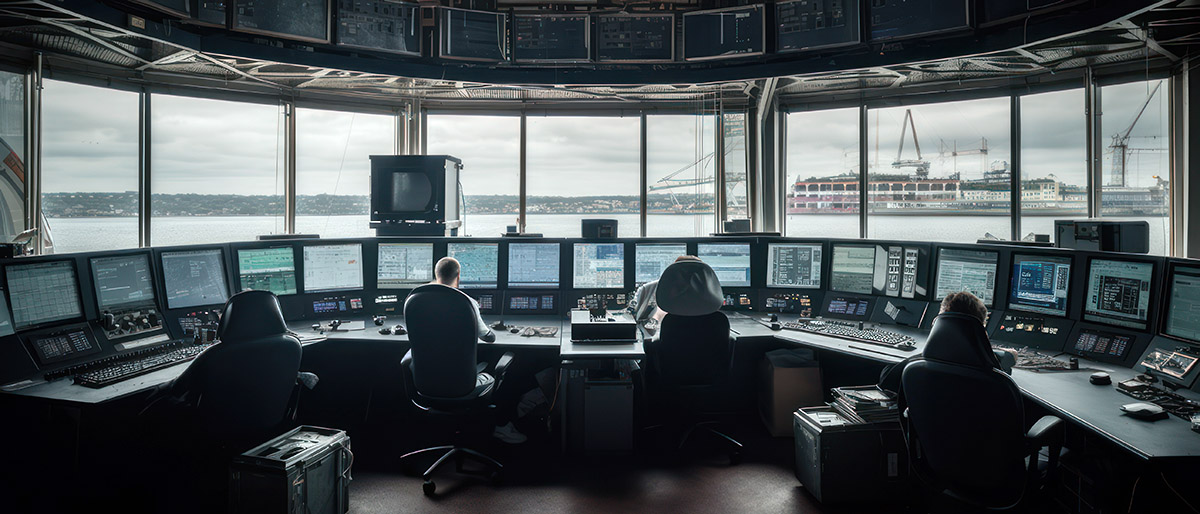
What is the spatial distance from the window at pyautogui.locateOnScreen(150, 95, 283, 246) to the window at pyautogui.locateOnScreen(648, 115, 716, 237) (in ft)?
11.6

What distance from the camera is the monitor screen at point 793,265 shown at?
405 cm

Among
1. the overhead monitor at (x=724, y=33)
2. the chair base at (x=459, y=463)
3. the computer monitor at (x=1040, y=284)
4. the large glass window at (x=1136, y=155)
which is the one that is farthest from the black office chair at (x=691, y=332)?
the large glass window at (x=1136, y=155)

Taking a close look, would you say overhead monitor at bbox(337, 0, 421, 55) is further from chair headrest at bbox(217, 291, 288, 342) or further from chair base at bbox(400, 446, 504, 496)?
chair base at bbox(400, 446, 504, 496)

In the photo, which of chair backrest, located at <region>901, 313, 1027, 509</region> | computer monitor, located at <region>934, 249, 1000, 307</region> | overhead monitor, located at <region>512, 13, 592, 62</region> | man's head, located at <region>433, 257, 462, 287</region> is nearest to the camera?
chair backrest, located at <region>901, 313, 1027, 509</region>

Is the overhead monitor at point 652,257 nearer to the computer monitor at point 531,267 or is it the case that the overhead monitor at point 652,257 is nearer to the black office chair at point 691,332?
the computer monitor at point 531,267

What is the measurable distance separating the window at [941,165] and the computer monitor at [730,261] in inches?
57.8

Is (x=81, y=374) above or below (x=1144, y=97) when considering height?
below

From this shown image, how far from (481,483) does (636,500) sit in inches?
34.5

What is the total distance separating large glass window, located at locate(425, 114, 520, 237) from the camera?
5523mm

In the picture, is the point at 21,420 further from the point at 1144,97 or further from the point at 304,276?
the point at 1144,97

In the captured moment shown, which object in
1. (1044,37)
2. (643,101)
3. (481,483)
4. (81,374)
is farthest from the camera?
(643,101)

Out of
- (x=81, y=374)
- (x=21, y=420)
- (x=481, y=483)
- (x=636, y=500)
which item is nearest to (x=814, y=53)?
(x=636, y=500)

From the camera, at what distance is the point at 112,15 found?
320 centimetres

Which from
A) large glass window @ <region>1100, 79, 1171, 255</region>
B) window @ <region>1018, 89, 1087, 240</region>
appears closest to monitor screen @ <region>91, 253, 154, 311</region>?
window @ <region>1018, 89, 1087, 240</region>
